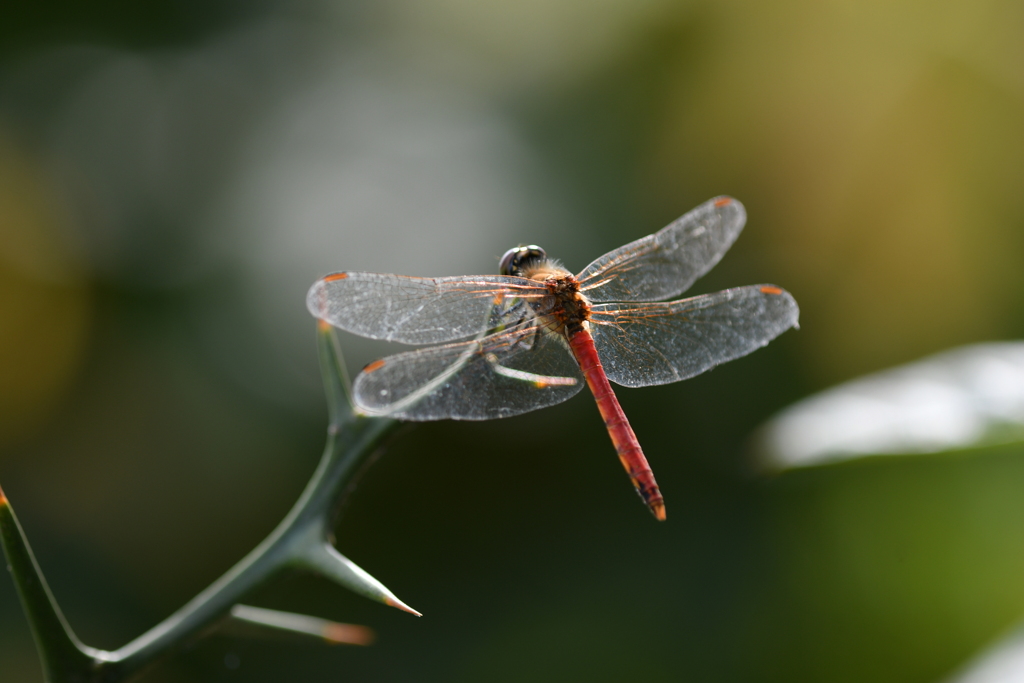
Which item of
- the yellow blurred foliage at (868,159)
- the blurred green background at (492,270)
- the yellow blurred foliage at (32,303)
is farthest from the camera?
the yellow blurred foliage at (868,159)

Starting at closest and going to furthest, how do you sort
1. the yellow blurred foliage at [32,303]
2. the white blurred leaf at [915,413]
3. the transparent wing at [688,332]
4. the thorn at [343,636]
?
the thorn at [343,636], the white blurred leaf at [915,413], the transparent wing at [688,332], the yellow blurred foliage at [32,303]

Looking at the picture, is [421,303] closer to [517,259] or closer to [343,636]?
[517,259]

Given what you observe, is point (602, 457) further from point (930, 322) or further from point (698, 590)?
point (930, 322)

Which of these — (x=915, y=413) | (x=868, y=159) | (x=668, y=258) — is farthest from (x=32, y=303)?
(x=868, y=159)

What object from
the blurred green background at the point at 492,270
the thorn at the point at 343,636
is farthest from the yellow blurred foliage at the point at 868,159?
the thorn at the point at 343,636

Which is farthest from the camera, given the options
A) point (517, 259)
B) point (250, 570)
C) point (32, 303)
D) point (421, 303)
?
point (32, 303)

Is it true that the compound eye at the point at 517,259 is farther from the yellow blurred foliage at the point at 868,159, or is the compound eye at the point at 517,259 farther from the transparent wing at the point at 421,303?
the yellow blurred foliage at the point at 868,159

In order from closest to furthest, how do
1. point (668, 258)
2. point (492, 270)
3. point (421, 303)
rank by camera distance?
point (421, 303), point (668, 258), point (492, 270)
